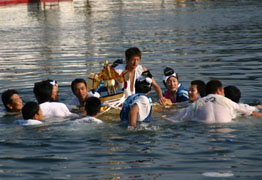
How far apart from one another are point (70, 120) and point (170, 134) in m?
2.36

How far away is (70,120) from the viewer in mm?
10383

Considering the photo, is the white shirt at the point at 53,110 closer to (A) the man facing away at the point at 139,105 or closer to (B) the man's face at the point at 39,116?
(B) the man's face at the point at 39,116

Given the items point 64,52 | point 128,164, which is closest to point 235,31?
point 64,52

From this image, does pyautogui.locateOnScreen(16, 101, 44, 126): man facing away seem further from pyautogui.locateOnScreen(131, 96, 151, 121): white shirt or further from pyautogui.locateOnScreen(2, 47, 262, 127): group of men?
pyautogui.locateOnScreen(131, 96, 151, 121): white shirt

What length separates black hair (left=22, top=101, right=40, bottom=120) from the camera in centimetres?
978

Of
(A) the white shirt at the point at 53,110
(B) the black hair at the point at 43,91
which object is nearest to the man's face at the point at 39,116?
(A) the white shirt at the point at 53,110

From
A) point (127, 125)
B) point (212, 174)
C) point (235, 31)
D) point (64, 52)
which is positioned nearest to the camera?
point (212, 174)

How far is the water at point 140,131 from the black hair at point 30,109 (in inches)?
11.6

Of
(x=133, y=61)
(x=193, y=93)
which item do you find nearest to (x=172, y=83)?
(x=193, y=93)

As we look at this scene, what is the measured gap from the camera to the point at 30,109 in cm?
982

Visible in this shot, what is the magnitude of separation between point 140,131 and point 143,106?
21.1 inches

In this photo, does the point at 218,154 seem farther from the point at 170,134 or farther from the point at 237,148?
the point at 170,134

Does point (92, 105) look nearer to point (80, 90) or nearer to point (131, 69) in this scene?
point (80, 90)

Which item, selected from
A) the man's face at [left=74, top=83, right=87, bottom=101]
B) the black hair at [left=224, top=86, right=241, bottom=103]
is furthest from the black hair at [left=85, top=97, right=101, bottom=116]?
the black hair at [left=224, top=86, right=241, bottom=103]
